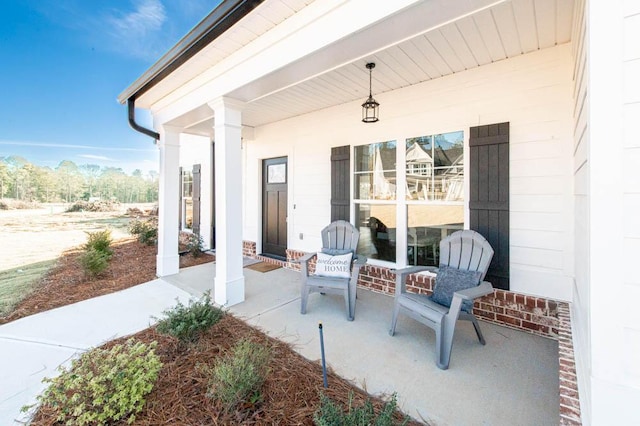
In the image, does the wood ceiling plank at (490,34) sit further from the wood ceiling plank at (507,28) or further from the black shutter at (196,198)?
the black shutter at (196,198)

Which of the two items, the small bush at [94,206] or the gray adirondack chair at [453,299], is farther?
the small bush at [94,206]

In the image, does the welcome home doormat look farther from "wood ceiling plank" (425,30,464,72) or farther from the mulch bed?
"wood ceiling plank" (425,30,464,72)

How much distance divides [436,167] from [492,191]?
28.8 inches

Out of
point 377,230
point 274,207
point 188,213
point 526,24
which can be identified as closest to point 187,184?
point 188,213

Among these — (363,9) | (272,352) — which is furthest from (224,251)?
(363,9)

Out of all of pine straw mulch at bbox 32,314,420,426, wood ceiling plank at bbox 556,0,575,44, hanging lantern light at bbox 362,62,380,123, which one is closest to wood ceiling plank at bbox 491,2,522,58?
wood ceiling plank at bbox 556,0,575,44

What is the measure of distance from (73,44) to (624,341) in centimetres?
806

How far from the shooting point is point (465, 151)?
3.23 m

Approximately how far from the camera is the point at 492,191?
3.03m

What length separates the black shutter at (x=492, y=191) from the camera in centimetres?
295

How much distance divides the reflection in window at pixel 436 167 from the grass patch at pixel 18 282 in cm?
533

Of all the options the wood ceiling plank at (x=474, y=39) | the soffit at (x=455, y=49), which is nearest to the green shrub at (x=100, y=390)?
the soffit at (x=455, y=49)

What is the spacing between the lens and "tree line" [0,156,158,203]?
5062 mm

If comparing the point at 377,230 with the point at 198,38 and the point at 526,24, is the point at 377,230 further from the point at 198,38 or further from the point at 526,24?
the point at 198,38
